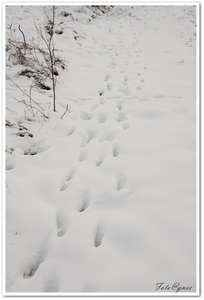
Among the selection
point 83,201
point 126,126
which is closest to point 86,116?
point 126,126

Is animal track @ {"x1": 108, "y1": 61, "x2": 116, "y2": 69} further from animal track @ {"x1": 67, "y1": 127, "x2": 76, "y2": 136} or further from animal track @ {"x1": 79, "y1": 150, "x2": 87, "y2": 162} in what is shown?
animal track @ {"x1": 79, "y1": 150, "x2": 87, "y2": 162}

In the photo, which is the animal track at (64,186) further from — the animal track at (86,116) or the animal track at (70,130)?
the animal track at (86,116)

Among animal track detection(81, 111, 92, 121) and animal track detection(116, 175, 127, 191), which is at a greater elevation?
animal track detection(81, 111, 92, 121)

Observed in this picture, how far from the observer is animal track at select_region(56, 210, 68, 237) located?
133 cm

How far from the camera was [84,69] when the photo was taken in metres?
3.92

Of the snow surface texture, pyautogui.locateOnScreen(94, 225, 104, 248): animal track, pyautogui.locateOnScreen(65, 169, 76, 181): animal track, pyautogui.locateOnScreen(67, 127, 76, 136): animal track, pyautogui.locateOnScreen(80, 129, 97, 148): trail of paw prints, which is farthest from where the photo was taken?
pyautogui.locateOnScreen(67, 127, 76, 136): animal track

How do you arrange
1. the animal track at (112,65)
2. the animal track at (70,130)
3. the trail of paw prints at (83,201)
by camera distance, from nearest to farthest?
the trail of paw prints at (83,201), the animal track at (70,130), the animal track at (112,65)

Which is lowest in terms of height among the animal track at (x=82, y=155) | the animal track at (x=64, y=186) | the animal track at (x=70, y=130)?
the animal track at (x=64, y=186)

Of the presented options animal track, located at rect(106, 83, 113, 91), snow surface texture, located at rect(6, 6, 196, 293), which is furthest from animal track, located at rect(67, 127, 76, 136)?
animal track, located at rect(106, 83, 113, 91)

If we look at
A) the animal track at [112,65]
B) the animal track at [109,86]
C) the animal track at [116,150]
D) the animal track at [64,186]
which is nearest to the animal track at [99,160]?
the animal track at [116,150]

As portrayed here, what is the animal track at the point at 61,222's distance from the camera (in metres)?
1.33

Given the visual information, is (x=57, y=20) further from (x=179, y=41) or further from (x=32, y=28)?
(x=179, y=41)

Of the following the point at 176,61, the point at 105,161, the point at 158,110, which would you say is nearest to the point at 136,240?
the point at 105,161
